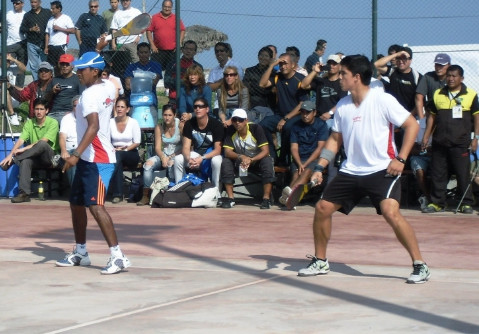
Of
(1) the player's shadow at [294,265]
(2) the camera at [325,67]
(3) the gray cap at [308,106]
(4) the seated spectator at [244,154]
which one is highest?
(2) the camera at [325,67]

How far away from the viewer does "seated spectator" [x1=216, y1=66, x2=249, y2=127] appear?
1532 cm

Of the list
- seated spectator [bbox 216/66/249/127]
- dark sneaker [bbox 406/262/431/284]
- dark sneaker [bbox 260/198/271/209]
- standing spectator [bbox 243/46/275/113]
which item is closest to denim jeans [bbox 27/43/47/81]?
standing spectator [bbox 243/46/275/113]

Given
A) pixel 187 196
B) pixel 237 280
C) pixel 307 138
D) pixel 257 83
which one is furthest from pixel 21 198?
pixel 237 280

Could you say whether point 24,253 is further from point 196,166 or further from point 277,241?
point 196,166

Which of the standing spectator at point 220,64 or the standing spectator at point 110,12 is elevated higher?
the standing spectator at point 110,12

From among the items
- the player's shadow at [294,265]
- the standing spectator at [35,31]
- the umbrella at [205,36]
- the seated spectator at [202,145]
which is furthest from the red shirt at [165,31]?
the player's shadow at [294,265]

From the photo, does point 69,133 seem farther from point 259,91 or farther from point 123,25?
point 123,25

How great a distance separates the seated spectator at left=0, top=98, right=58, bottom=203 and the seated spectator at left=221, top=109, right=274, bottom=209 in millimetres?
2813

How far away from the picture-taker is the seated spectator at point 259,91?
1552 cm

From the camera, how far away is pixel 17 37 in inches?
742

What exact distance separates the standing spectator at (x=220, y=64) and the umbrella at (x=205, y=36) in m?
0.68

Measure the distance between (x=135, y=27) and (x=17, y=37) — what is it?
2.72 m

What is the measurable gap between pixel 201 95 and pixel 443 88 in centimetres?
387

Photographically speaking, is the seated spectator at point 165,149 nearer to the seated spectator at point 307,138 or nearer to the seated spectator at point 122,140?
the seated spectator at point 122,140
